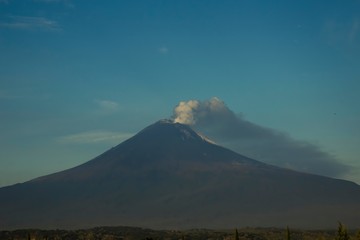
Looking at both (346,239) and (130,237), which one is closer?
(346,239)

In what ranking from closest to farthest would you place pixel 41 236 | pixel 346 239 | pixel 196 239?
pixel 346 239 < pixel 196 239 < pixel 41 236

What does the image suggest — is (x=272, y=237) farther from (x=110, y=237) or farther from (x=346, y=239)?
(x=346, y=239)

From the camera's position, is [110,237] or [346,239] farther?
[110,237]

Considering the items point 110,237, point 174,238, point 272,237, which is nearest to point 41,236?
point 110,237

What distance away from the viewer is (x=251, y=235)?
199875 millimetres

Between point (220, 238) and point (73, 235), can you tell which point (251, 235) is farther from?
point (73, 235)

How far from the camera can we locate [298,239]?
618 ft

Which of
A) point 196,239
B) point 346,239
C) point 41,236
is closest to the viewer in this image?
point 346,239

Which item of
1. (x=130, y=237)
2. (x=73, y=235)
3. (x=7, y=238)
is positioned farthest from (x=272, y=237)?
(x=7, y=238)

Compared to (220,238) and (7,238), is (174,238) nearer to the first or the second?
(220,238)

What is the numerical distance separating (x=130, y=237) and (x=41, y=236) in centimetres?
2971

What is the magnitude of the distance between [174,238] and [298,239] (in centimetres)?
3867

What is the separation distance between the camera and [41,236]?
199625 mm

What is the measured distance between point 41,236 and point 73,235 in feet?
34.7
